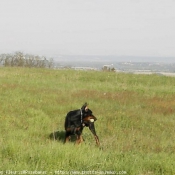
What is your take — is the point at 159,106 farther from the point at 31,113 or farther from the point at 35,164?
the point at 35,164

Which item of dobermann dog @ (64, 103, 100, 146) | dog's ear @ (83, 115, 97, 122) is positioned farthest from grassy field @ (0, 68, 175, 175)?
dog's ear @ (83, 115, 97, 122)

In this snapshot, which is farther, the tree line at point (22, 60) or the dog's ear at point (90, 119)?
the tree line at point (22, 60)

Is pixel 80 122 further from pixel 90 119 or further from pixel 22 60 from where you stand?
pixel 22 60

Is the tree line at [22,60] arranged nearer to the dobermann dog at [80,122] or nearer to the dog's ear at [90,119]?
the dobermann dog at [80,122]

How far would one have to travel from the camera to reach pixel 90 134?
8.52 metres

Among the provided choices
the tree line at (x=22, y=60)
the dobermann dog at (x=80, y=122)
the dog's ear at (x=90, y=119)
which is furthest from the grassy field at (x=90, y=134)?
the tree line at (x=22, y=60)

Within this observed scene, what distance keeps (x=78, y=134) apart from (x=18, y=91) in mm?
9126

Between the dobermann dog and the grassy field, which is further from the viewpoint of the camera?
the dobermann dog

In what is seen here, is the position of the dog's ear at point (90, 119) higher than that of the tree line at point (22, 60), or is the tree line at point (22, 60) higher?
the tree line at point (22, 60)

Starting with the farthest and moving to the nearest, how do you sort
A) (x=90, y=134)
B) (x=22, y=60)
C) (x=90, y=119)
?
1. (x=22, y=60)
2. (x=90, y=134)
3. (x=90, y=119)

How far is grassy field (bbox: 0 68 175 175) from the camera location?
4.76 m

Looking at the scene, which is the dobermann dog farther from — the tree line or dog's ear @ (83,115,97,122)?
the tree line

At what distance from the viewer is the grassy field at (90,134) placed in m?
4.76

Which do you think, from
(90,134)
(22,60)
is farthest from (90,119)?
Answer: (22,60)
